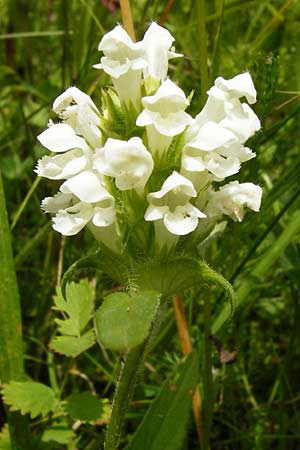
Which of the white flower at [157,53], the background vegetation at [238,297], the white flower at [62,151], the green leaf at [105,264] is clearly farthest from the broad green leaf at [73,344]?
the white flower at [157,53]

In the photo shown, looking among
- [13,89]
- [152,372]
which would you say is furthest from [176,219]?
[13,89]

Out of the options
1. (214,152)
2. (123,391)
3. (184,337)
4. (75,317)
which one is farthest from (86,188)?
(184,337)

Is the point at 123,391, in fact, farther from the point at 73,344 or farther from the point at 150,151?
the point at 150,151

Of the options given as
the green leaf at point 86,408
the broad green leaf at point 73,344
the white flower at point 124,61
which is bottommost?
the green leaf at point 86,408

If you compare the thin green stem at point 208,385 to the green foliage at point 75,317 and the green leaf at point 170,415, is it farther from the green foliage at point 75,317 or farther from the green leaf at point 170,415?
the green foliage at point 75,317

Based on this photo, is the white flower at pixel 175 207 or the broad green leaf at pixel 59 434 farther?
the broad green leaf at pixel 59 434

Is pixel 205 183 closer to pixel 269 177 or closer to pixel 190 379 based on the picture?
pixel 190 379
